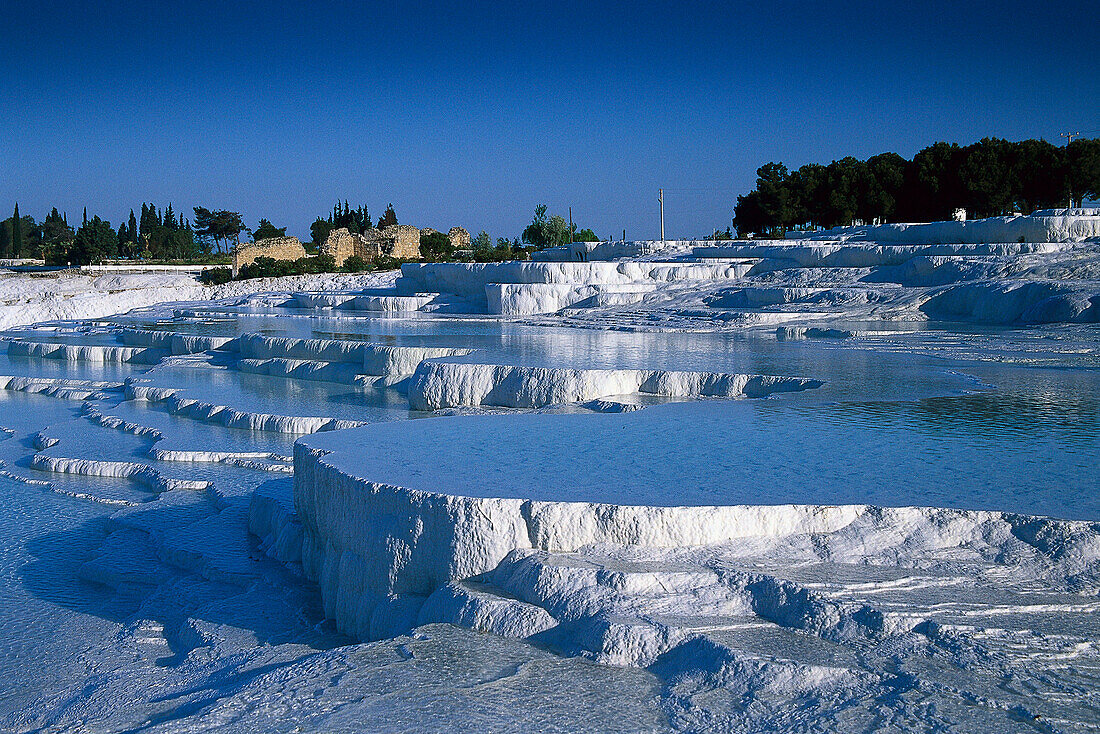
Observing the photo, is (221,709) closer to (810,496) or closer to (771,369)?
(810,496)

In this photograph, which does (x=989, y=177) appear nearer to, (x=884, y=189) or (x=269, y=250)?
(x=884, y=189)

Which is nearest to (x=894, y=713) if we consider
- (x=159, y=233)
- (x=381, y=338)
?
(x=381, y=338)

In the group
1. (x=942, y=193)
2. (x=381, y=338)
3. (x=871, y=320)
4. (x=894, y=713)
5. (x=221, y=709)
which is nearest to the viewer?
(x=894, y=713)

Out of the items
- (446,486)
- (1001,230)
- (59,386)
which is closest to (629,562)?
(446,486)

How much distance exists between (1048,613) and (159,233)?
168ft

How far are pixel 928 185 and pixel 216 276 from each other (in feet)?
76.6

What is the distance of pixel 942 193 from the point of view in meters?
28.1

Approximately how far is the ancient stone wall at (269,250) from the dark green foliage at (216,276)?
161 cm

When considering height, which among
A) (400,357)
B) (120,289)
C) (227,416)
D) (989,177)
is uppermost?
(989,177)

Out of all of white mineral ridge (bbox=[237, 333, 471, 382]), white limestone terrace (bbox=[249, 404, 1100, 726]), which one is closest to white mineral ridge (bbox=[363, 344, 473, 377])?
white mineral ridge (bbox=[237, 333, 471, 382])

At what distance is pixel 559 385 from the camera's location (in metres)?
7.20

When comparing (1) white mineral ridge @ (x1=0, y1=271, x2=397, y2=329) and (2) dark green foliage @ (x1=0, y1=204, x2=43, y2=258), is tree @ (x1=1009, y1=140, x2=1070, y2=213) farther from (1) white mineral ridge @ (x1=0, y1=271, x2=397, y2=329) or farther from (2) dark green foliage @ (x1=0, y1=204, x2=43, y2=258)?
(2) dark green foliage @ (x1=0, y1=204, x2=43, y2=258)

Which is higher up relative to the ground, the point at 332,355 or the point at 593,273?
the point at 593,273

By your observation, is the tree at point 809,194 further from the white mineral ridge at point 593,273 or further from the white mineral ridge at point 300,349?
the white mineral ridge at point 300,349
